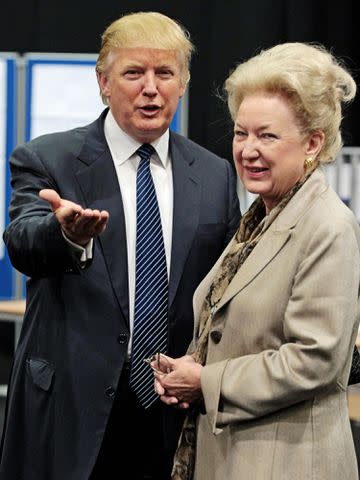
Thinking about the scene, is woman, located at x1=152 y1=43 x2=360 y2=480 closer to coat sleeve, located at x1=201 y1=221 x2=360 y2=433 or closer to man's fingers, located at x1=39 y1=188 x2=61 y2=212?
coat sleeve, located at x1=201 y1=221 x2=360 y2=433

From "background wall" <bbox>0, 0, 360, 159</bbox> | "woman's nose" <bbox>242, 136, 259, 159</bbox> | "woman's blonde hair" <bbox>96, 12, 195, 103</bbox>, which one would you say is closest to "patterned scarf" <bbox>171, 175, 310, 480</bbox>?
"woman's nose" <bbox>242, 136, 259, 159</bbox>

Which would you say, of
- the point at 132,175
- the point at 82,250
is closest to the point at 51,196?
the point at 82,250

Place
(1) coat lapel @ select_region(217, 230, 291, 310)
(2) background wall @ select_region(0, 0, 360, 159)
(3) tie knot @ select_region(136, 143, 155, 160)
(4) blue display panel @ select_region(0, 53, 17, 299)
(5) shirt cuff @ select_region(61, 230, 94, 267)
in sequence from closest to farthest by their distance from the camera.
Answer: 1. (1) coat lapel @ select_region(217, 230, 291, 310)
2. (5) shirt cuff @ select_region(61, 230, 94, 267)
3. (3) tie knot @ select_region(136, 143, 155, 160)
4. (4) blue display panel @ select_region(0, 53, 17, 299)
5. (2) background wall @ select_region(0, 0, 360, 159)

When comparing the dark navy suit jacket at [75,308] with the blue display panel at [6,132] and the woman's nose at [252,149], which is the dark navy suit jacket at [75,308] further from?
the blue display panel at [6,132]

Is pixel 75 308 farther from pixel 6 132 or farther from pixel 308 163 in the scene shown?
pixel 6 132

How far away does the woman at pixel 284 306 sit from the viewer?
6.92ft

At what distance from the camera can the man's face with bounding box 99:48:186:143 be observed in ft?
8.80

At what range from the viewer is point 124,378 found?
8.70 feet

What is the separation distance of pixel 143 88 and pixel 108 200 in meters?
0.29

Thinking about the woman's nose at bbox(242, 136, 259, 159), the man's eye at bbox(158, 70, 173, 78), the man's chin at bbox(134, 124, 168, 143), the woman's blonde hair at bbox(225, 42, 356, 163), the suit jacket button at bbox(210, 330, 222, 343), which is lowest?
the suit jacket button at bbox(210, 330, 222, 343)

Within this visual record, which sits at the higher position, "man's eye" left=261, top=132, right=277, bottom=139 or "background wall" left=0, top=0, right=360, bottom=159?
"man's eye" left=261, top=132, right=277, bottom=139

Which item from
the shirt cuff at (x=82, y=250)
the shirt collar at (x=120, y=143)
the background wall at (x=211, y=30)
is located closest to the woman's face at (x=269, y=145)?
the shirt cuff at (x=82, y=250)

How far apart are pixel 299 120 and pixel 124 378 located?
0.82 metres

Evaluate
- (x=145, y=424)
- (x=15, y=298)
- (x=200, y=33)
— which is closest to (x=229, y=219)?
(x=145, y=424)
